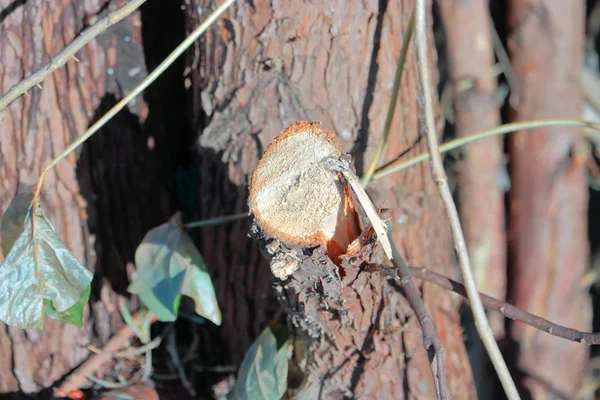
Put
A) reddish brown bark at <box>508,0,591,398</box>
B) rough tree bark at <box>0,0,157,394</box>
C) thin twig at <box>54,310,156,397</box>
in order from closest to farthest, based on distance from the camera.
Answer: rough tree bark at <box>0,0,157,394</box> < thin twig at <box>54,310,156,397</box> < reddish brown bark at <box>508,0,591,398</box>

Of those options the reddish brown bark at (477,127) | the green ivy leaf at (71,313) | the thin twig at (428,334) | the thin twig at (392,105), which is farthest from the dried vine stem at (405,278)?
the reddish brown bark at (477,127)

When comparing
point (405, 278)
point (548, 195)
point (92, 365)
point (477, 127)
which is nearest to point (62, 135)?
point (92, 365)

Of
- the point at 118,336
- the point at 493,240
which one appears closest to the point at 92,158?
the point at 118,336

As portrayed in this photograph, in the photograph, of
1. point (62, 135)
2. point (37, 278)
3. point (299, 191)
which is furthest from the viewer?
point (62, 135)

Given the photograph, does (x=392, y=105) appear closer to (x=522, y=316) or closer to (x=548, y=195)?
(x=522, y=316)

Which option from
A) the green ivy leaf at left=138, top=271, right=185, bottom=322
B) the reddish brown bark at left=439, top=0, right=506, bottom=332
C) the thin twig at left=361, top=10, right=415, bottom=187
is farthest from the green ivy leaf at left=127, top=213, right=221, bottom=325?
the reddish brown bark at left=439, top=0, right=506, bottom=332

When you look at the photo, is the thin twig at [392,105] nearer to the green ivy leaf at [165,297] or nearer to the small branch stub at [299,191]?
the small branch stub at [299,191]

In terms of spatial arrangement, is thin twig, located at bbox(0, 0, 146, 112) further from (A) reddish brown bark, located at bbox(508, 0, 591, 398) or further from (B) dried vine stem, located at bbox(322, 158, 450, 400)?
(A) reddish brown bark, located at bbox(508, 0, 591, 398)
